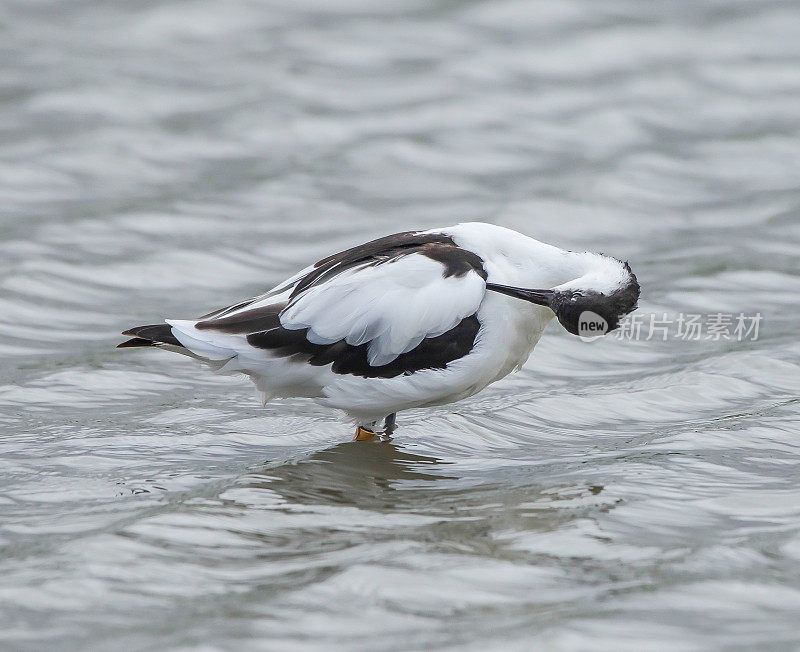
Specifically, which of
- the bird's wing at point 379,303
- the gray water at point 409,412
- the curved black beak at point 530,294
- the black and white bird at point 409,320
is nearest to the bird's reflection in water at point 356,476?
the gray water at point 409,412

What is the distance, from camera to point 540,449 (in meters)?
9.34

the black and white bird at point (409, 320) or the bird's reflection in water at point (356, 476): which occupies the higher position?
the black and white bird at point (409, 320)

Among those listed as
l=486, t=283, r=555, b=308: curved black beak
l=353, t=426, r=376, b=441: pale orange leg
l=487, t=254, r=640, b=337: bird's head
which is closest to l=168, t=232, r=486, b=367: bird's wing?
l=486, t=283, r=555, b=308: curved black beak

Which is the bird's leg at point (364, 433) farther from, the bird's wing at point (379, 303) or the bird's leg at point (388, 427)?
the bird's wing at point (379, 303)

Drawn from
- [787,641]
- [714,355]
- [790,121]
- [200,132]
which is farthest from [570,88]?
[787,641]

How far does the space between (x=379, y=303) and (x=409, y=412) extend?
2.01m

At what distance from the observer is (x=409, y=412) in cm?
1032

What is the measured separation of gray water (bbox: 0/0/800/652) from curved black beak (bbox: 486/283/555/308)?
121 centimetres

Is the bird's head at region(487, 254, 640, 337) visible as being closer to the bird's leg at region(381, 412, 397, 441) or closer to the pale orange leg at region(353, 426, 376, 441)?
the bird's leg at region(381, 412, 397, 441)

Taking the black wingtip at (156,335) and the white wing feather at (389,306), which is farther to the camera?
the black wingtip at (156,335)

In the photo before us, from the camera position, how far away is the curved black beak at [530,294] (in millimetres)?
8406

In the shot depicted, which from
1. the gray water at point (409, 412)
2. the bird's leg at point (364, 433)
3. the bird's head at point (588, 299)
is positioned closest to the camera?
the gray water at point (409, 412)

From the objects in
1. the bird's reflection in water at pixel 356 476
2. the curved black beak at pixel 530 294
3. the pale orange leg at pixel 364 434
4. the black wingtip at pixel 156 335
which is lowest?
the bird's reflection in water at pixel 356 476

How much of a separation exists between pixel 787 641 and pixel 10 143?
12.7 meters
